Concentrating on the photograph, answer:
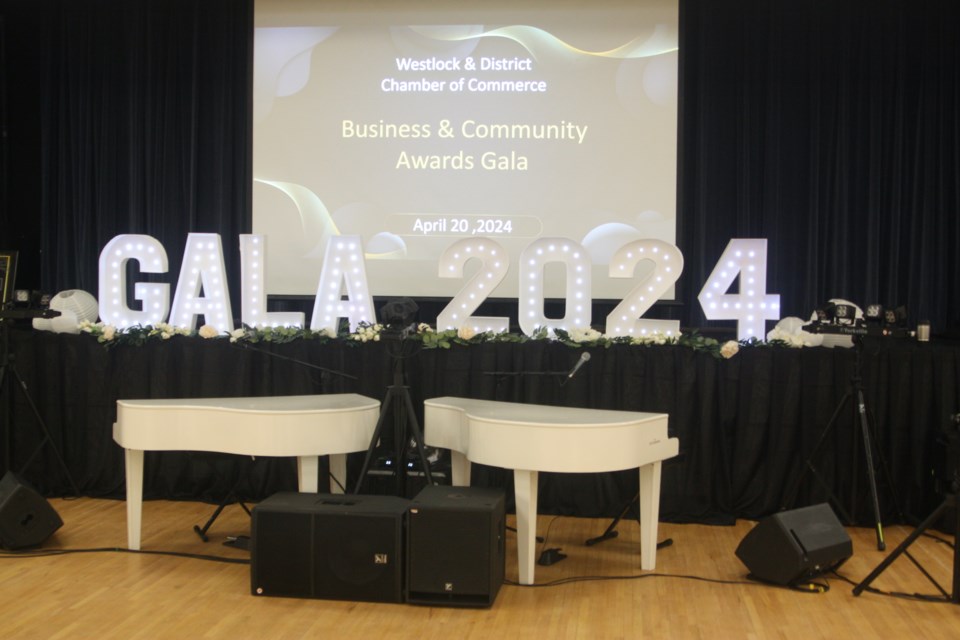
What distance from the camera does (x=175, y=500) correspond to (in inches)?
231

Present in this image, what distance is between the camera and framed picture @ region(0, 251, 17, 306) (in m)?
6.39

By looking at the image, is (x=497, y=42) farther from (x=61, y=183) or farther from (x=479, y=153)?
(x=61, y=183)

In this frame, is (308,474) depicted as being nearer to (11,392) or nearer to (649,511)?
(649,511)

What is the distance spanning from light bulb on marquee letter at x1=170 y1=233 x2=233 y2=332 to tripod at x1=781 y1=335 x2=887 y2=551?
3375 mm

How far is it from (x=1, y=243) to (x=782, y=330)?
5.89 m

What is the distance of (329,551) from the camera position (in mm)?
4070


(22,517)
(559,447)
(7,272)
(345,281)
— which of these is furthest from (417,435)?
(7,272)

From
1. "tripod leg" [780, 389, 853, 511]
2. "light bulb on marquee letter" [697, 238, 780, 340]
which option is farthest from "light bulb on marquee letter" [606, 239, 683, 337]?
"tripod leg" [780, 389, 853, 511]

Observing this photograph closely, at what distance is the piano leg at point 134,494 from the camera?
468cm

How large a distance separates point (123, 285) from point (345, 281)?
135 centimetres

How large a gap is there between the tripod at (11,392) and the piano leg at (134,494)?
1.24 m

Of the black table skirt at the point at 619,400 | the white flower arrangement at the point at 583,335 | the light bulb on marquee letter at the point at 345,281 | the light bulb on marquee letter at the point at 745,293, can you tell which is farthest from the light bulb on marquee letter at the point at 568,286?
the light bulb on marquee letter at the point at 345,281

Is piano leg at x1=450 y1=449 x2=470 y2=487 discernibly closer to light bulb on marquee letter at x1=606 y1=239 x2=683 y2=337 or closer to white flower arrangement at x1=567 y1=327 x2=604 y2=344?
white flower arrangement at x1=567 y1=327 x2=604 y2=344

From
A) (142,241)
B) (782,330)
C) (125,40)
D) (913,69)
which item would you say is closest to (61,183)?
(125,40)
